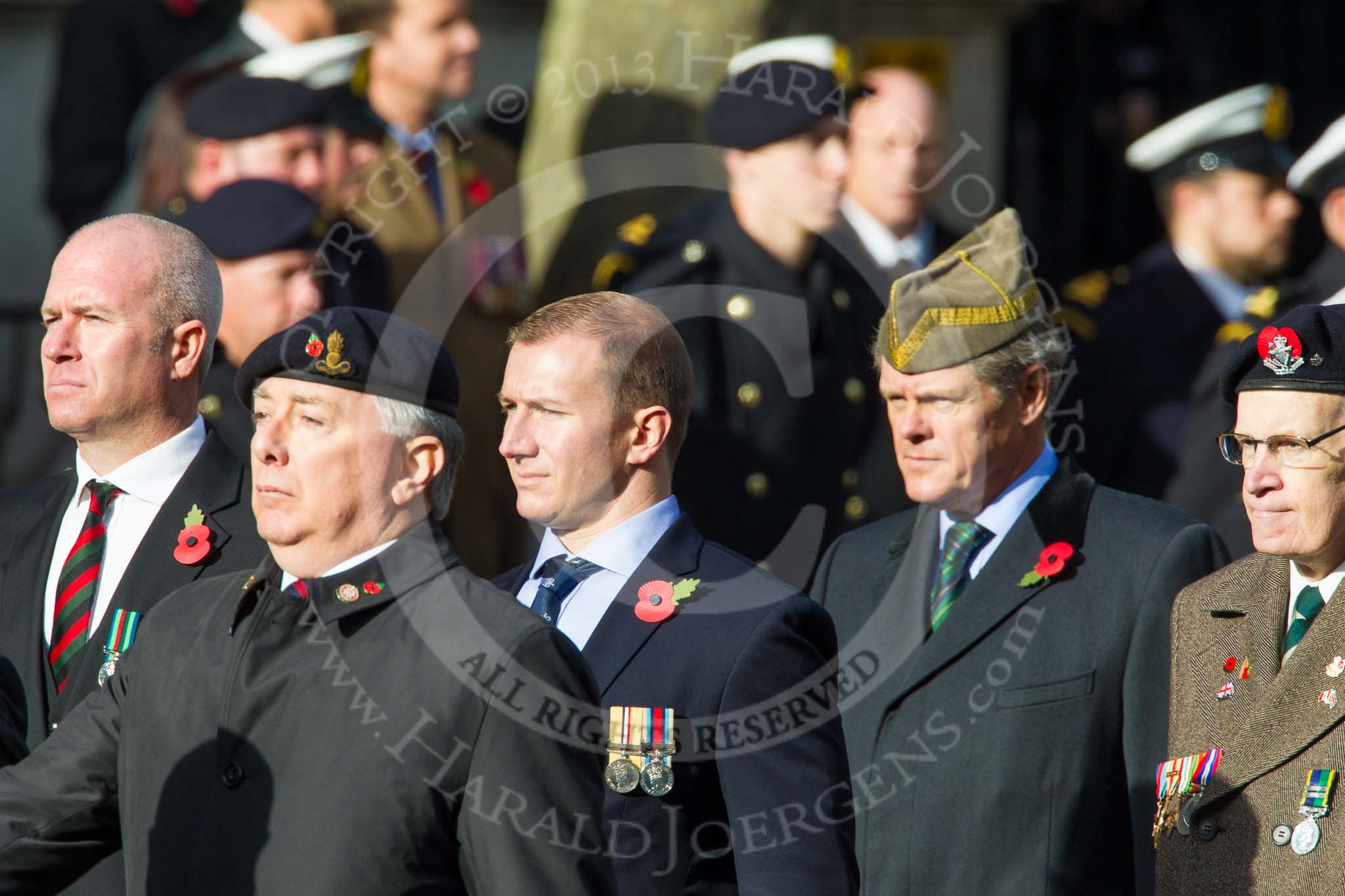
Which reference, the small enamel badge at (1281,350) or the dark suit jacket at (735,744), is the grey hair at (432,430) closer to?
the dark suit jacket at (735,744)

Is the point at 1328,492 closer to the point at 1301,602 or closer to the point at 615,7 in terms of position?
the point at 1301,602

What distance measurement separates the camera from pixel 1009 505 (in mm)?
4227

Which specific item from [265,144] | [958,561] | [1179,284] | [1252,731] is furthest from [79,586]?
[1179,284]

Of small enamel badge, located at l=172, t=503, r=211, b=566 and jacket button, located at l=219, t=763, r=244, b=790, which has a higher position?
small enamel badge, located at l=172, t=503, r=211, b=566

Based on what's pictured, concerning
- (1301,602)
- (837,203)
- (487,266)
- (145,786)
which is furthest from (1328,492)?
(487,266)

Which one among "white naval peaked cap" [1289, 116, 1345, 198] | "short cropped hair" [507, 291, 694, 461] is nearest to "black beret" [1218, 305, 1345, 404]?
"short cropped hair" [507, 291, 694, 461]

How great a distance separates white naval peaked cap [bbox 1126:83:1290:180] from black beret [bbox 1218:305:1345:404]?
336cm

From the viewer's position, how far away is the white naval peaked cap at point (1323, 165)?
6000 mm

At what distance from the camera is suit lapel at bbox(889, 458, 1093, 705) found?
4.11 meters

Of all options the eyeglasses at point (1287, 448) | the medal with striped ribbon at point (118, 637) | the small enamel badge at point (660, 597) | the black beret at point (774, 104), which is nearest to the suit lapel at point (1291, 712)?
the eyeglasses at point (1287, 448)

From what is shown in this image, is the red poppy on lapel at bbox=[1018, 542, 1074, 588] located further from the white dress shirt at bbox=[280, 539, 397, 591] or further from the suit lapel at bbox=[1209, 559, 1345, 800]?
the white dress shirt at bbox=[280, 539, 397, 591]

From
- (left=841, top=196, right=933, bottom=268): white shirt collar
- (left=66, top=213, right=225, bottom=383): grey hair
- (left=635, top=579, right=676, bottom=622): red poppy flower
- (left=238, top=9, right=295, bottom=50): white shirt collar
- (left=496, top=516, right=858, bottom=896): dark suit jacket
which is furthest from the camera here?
(left=238, top=9, right=295, bottom=50): white shirt collar

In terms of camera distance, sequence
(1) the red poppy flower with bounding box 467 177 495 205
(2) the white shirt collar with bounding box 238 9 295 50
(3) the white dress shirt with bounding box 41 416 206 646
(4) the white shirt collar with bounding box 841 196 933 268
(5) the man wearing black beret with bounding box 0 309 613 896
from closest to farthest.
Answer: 1. (5) the man wearing black beret with bounding box 0 309 613 896
2. (3) the white dress shirt with bounding box 41 416 206 646
3. (4) the white shirt collar with bounding box 841 196 933 268
4. (1) the red poppy flower with bounding box 467 177 495 205
5. (2) the white shirt collar with bounding box 238 9 295 50

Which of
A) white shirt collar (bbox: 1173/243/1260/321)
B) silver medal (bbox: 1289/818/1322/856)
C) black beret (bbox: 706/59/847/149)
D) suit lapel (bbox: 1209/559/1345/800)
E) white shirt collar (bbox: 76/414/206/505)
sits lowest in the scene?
silver medal (bbox: 1289/818/1322/856)
